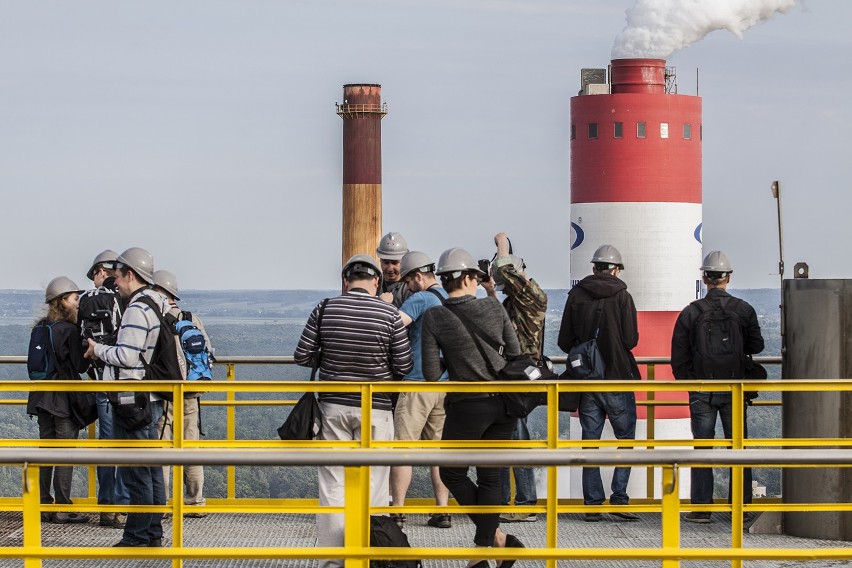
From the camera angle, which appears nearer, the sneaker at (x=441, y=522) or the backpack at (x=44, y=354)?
the backpack at (x=44, y=354)

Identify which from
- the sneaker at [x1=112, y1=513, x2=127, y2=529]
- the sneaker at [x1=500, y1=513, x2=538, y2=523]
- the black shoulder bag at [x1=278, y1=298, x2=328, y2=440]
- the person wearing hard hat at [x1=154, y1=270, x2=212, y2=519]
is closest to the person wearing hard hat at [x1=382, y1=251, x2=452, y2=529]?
the black shoulder bag at [x1=278, y1=298, x2=328, y2=440]

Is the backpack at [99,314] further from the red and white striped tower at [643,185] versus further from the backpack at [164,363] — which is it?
the red and white striped tower at [643,185]

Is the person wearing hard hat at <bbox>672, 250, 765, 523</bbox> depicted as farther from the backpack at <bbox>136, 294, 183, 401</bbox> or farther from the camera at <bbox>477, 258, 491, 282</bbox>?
the backpack at <bbox>136, 294, 183, 401</bbox>

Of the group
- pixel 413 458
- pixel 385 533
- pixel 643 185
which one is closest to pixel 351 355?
pixel 385 533

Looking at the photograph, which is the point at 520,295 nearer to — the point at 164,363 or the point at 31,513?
the point at 164,363

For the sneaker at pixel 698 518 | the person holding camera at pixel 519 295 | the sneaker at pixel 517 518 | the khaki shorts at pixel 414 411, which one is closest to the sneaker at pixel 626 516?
the sneaker at pixel 698 518

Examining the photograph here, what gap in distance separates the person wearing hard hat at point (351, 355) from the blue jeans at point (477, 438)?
0.33 meters

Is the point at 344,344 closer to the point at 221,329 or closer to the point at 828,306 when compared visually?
the point at 828,306

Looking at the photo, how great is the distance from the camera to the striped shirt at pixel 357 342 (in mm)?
7676

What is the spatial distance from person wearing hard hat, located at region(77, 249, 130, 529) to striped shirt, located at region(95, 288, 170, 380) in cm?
72

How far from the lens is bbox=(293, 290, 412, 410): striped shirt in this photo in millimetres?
7676

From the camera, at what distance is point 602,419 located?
34.0 ft

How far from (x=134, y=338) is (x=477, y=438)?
2.01 metres

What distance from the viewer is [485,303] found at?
7.79 meters
